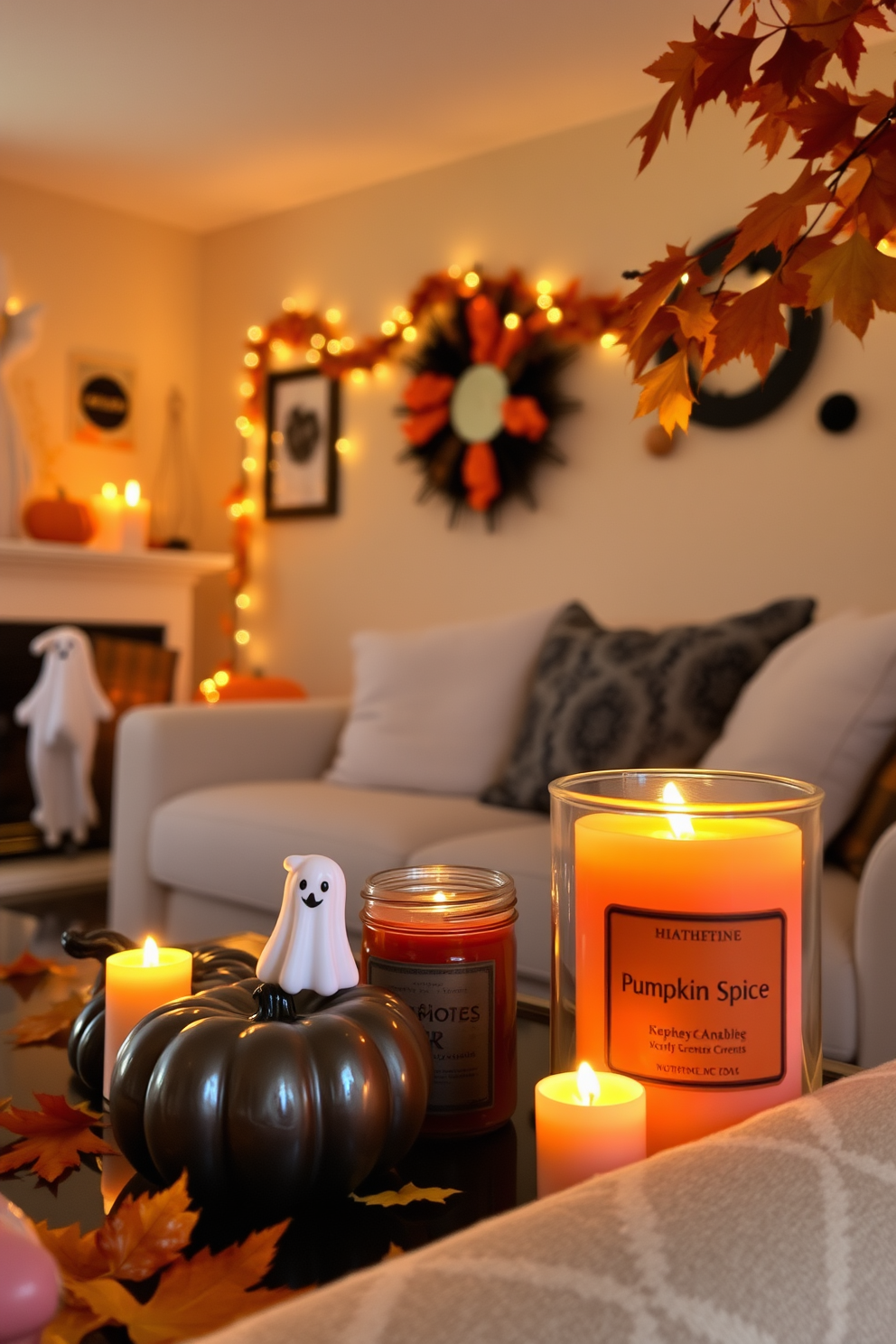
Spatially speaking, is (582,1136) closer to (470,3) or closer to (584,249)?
(470,3)

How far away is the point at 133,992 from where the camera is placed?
904 millimetres

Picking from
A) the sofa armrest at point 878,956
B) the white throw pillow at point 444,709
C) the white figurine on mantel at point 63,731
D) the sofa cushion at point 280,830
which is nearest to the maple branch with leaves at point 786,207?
the sofa armrest at point 878,956

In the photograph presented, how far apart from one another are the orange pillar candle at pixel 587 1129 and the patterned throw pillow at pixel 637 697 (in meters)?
1.62

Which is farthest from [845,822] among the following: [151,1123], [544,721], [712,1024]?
[151,1123]

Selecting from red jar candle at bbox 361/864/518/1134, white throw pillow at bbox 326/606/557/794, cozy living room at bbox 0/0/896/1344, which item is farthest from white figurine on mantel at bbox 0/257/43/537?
red jar candle at bbox 361/864/518/1134

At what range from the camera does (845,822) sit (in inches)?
78.1

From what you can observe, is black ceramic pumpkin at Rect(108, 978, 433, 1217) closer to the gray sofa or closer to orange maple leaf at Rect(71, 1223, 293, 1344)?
orange maple leaf at Rect(71, 1223, 293, 1344)

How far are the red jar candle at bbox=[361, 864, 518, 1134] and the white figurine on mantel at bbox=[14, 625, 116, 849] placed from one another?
122 inches

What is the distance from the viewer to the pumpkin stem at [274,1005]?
76cm

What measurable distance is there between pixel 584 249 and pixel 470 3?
86 cm

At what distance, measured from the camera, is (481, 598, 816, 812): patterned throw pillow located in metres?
2.34

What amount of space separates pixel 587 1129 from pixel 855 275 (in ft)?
1.49

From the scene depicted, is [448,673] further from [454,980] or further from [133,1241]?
[133,1241]

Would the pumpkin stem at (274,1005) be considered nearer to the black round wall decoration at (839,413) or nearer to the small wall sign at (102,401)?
the black round wall decoration at (839,413)
